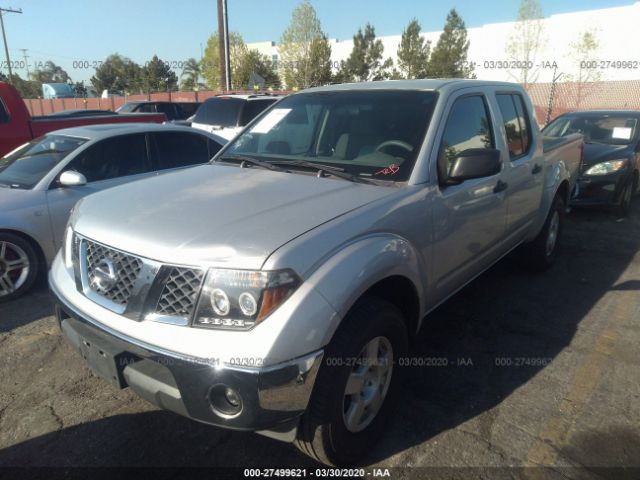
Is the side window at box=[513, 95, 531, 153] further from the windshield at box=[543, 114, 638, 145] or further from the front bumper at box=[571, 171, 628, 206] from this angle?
the windshield at box=[543, 114, 638, 145]

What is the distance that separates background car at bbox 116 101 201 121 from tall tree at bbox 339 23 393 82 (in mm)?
34224

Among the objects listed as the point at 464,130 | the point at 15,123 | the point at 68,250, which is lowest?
the point at 68,250

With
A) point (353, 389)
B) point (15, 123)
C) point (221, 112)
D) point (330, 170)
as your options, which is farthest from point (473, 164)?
point (221, 112)

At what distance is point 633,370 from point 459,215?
1.71 metres

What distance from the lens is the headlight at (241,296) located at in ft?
6.10

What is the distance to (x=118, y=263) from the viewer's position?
7.05 ft

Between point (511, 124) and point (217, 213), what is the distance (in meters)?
2.83

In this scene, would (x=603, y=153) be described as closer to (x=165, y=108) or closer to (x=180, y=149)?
(x=180, y=149)

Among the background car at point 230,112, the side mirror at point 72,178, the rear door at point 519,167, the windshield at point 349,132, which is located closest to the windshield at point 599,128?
the rear door at point 519,167

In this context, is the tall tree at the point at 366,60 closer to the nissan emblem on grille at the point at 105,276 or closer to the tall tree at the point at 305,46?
the tall tree at the point at 305,46

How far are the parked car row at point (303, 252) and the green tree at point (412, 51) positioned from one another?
48026 millimetres

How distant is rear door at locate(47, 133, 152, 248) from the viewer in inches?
178

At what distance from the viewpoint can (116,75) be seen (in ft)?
197

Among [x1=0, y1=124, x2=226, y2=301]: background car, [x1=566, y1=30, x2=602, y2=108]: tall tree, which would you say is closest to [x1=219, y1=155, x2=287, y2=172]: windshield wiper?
[x1=0, y1=124, x2=226, y2=301]: background car
